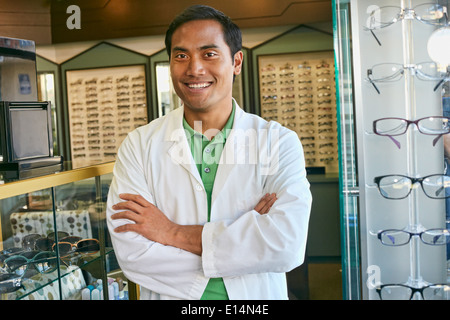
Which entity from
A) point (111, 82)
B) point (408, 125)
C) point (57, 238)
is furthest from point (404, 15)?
point (111, 82)

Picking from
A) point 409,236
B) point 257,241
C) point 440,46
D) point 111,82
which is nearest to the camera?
point 257,241

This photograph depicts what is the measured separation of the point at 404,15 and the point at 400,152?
339 millimetres

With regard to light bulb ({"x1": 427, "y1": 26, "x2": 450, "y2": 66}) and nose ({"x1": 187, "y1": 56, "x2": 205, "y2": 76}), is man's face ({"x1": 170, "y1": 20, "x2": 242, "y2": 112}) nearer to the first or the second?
nose ({"x1": 187, "y1": 56, "x2": 205, "y2": 76})

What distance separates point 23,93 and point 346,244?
85 cm

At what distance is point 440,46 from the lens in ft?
3.65

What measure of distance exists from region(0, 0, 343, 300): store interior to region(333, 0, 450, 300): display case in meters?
0.92

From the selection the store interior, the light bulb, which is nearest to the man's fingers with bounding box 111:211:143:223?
the light bulb

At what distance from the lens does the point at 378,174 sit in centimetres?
124

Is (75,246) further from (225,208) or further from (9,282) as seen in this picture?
(225,208)

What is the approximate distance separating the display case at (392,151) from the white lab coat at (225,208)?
0.38 metres

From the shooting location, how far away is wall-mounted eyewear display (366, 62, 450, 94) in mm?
1149

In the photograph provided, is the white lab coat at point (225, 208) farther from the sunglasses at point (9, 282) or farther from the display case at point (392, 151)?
the display case at point (392, 151)

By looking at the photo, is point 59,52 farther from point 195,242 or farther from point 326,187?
point 195,242
